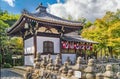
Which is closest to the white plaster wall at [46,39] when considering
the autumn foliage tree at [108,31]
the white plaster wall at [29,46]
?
the white plaster wall at [29,46]

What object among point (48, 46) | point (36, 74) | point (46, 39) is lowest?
point (36, 74)

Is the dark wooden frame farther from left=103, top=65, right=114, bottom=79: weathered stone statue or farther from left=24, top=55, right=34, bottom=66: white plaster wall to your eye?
left=103, top=65, right=114, bottom=79: weathered stone statue

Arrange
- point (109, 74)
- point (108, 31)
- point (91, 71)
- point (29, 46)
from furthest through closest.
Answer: point (108, 31) → point (29, 46) → point (91, 71) → point (109, 74)

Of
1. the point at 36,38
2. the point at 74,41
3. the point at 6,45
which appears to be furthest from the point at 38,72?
the point at 6,45

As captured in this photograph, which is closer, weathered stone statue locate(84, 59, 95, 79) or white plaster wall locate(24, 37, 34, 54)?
weathered stone statue locate(84, 59, 95, 79)

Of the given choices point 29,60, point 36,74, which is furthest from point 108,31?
point 36,74

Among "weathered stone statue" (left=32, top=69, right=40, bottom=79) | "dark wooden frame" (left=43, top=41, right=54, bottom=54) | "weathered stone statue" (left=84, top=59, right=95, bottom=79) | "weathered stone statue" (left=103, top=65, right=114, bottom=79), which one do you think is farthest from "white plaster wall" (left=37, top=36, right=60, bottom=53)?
"weathered stone statue" (left=103, top=65, right=114, bottom=79)

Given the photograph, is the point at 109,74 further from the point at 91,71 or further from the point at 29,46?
the point at 29,46

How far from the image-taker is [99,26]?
2795 centimetres

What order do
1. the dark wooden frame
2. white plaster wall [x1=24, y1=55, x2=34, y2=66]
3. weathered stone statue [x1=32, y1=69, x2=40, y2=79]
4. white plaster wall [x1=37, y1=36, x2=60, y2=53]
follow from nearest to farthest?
weathered stone statue [x1=32, y1=69, x2=40, y2=79], white plaster wall [x1=37, y1=36, x2=60, y2=53], the dark wooden frame, white plaster wall [x1=24, y1=55, x2=34, y2=66]

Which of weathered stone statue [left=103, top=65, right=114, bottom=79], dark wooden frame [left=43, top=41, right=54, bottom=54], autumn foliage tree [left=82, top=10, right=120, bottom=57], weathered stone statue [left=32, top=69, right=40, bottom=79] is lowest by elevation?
weathered stone statue [left=32, top=69, right=40, bottom=79]

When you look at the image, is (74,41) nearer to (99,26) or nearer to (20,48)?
(99,26)

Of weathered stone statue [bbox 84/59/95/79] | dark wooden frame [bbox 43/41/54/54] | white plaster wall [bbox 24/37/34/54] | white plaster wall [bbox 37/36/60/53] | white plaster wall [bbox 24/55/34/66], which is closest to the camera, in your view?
weathered stone statue [bbox 84/59/95/79]

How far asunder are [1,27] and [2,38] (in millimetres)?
1327
